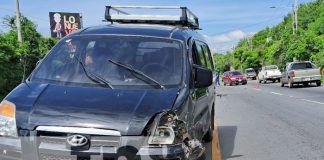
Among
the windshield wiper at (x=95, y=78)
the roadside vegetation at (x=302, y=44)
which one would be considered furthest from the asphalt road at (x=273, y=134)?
the roadside vegetation at (x=302, y=44)

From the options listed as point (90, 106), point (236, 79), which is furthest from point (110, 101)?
point (236, 79)

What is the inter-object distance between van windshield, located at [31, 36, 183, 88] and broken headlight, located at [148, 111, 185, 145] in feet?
2.55

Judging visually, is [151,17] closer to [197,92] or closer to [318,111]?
[197,92]

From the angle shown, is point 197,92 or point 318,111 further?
point 318,111

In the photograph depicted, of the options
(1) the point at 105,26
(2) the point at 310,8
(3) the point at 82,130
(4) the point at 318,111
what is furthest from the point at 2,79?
(2) the point at 310,8

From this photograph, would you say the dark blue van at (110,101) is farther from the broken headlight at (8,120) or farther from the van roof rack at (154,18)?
the van roof rack at (154,18)

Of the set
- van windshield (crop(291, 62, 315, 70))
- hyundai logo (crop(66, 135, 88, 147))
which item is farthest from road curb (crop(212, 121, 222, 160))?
van windshield (crop(291, 62, 315, 70))

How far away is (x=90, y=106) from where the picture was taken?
443cm

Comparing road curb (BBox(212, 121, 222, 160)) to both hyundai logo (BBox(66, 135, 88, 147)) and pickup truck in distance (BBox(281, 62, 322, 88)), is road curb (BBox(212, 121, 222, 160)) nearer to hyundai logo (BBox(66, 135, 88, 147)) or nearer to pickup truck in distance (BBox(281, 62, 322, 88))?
hyundai logo (BBox(66, 135, 88, 147))

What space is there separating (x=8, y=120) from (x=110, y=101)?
955 millimetres

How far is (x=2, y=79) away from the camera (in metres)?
23.9

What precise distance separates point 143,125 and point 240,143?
5.47 m

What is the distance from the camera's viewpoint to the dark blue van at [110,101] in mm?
4184

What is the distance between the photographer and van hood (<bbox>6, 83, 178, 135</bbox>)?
4230 mm
